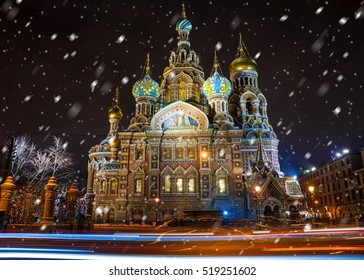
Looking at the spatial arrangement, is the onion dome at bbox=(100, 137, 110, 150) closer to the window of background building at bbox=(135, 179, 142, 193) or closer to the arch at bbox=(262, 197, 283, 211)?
the window of background building at bbox=(135, 179, 142, 193)

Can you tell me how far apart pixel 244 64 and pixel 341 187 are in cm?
2714

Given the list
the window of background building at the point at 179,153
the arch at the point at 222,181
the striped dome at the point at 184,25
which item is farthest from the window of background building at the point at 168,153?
the striped dome at the point at 184,25

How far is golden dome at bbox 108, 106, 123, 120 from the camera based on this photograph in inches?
1805

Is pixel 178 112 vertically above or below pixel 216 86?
below

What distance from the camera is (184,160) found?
32250 mm

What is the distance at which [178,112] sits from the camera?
34219mm

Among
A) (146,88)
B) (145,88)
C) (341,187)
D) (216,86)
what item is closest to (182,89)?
(146,88)

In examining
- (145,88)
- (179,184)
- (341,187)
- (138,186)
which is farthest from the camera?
(341,187)

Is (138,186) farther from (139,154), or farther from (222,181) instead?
(222,181)

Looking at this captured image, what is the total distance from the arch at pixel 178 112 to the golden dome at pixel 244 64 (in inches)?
750

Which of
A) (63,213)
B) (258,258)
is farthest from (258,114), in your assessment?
(258,258)

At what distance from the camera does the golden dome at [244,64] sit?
48344mm

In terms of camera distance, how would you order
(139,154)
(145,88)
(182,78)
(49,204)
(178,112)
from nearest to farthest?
(49,204) < (139,154) < (178,112) < (145,88) < (182,78)

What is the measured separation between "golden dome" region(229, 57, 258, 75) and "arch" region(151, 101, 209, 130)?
19.1 metres
